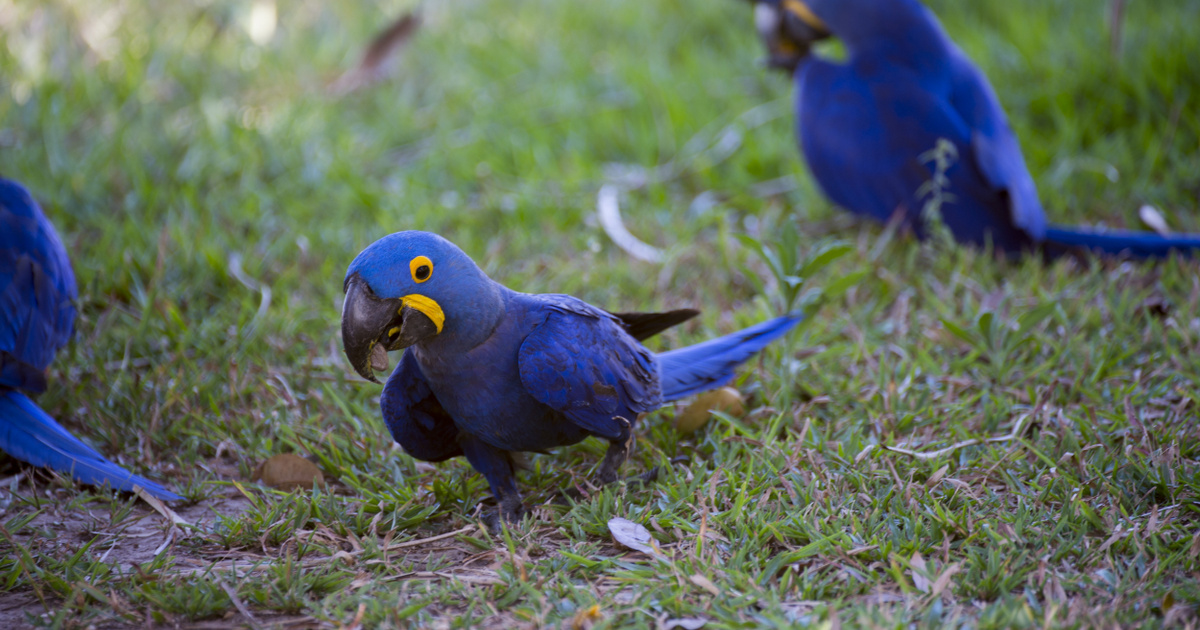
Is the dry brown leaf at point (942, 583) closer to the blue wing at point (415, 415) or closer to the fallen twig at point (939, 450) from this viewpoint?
the fallen twig at point (939, 450)

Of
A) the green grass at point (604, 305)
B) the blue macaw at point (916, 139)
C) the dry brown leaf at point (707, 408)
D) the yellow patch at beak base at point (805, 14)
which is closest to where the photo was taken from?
the green grass at point (604, 305)

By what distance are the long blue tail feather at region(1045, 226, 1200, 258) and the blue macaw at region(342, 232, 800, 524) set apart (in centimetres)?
183

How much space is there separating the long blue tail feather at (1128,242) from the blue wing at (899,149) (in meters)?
0.12

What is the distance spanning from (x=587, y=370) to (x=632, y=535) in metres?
0.37

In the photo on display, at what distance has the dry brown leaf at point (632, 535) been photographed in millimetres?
1855

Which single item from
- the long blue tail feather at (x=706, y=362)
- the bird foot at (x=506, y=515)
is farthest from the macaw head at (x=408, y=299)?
the long blue tail feather at (x=706, y=362)

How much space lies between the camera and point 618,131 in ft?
13.9

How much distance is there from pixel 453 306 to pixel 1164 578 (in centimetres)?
152

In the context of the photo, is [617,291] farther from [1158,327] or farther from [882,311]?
[1158,327]

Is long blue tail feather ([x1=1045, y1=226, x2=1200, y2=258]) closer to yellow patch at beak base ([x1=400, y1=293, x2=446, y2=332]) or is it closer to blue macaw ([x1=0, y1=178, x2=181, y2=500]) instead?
yellow patch at beak base ([x1=400, y1=293, x2=446, y2=332])

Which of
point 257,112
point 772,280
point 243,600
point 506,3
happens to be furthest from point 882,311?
point 506,3

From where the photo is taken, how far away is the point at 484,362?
1.92 m

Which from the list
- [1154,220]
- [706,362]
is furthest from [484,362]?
[1154,220]

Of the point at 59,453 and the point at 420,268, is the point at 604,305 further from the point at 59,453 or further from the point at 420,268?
the point at 59,453
